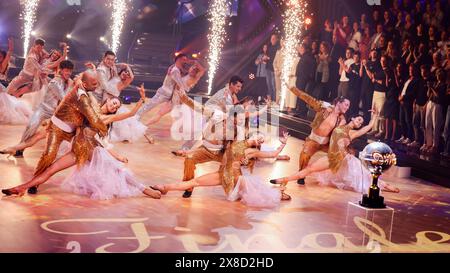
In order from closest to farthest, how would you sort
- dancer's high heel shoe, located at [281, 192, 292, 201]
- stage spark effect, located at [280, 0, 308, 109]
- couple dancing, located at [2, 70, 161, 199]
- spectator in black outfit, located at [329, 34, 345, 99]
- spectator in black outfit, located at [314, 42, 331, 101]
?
couple dancing, located at [2, 70, 161, 199] → dancer's high heel shoe, located at [281, 192, 292, 201] → spectator in black outfit, located at [329, 34, 345, 99] → spectator in black outfit, located at [314, 42, 331, 101] → stage spark effect, located at [280, 0, 308, 109]

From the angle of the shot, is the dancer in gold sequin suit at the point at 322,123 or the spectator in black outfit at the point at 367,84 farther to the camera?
the spectator in black outfit at the point at 367,84

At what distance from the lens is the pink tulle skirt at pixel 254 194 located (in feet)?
24.9

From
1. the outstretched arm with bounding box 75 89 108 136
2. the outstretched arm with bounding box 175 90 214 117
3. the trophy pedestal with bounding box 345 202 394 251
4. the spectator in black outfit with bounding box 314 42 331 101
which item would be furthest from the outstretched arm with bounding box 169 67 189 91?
the trophy pedestal with bounding box 345 202 394 251

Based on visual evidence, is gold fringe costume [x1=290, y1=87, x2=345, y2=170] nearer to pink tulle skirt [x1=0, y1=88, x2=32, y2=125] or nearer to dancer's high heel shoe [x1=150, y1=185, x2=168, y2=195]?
dancer's high heel shoe [x1=150, y1=185, x2=168, y2=195]

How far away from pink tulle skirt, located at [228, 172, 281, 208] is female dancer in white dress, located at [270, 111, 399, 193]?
1.05m

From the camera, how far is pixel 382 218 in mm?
6426

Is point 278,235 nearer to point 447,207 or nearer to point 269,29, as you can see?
point 447,207

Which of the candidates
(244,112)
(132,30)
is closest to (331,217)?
(244,112)

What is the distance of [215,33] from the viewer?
20078 millimetres

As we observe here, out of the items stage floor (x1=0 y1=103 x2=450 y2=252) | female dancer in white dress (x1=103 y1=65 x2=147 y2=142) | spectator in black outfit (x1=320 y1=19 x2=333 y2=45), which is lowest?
stage floor (x1=0 y1=103 x2=450 y2=252)

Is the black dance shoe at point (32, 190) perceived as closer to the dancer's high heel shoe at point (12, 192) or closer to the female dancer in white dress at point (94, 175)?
the female dancer in white dress at point (94, 175)

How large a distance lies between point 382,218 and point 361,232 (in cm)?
47

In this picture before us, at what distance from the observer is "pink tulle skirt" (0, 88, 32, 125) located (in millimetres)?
12281

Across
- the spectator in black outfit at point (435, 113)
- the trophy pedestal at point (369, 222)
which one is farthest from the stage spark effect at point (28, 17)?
the trophy pedestal at point (369, 222)
